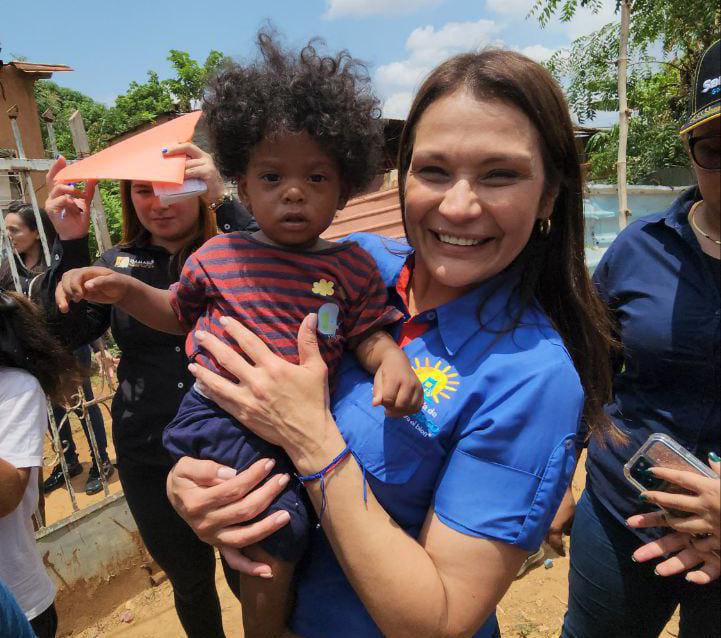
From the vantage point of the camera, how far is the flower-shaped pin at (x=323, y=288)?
1655 millimetres

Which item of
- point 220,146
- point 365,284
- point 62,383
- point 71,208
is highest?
point 220,146

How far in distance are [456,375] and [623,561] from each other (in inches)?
51.7

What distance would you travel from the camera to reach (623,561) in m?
2.08

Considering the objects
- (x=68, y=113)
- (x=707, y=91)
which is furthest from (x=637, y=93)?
(x=68, y=113)

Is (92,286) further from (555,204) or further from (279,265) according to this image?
(555,204)

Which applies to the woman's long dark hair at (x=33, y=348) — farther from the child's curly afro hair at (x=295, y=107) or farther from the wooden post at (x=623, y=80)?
the wooden post at (x=623, y=80)

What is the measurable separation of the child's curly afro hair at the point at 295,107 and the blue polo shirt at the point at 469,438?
673mm

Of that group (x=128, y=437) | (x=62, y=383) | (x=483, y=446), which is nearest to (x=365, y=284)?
(x=483, y=446)

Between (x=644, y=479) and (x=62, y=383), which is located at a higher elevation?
(x=62, y=383)

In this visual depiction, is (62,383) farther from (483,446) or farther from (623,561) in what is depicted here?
(623,561)

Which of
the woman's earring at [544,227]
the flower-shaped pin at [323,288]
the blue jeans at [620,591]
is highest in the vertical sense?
the woman's earring at [544,227]

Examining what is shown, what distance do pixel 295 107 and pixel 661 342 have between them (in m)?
1.50

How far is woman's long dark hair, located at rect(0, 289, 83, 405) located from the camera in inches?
76.6

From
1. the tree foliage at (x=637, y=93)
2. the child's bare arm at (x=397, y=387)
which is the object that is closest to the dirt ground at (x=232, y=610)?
the child's bare arm at (x=397, y=387)
